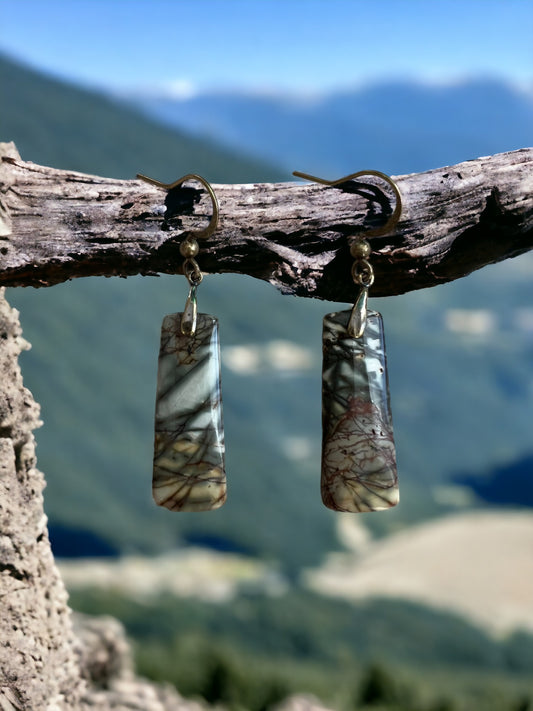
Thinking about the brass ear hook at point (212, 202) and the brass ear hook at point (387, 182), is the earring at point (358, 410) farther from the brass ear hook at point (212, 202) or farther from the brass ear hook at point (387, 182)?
the brass ear hook at point (212, 202)

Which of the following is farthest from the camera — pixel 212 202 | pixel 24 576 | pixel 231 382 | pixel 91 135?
pixel 91 135

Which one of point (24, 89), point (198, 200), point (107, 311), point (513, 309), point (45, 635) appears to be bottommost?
point (45, 635)

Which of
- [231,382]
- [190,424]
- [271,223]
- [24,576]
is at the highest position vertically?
[231,382]

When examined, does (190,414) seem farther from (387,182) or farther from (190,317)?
(387,182)

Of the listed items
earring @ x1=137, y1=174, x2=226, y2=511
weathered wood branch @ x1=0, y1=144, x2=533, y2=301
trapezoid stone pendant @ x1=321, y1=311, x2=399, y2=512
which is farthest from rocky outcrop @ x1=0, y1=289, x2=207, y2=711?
trapezoid stone pendant @ x1=321, y1=311, x2=399, y2=512

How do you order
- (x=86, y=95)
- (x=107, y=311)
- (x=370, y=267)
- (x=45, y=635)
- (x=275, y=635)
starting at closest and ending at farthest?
(x=370, y=267), (x=45, y=635), (x=275, y=635), (x=107, y=311), (x=86, y=95)

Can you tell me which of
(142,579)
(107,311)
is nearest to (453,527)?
(142,579)

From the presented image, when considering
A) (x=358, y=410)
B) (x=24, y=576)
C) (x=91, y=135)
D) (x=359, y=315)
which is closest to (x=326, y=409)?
(x=358, y=410)

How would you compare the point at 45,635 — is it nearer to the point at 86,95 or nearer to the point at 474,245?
the point at 474,245
